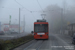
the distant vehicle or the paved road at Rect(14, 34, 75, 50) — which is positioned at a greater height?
the distant vehicle

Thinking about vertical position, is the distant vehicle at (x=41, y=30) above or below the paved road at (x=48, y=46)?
above

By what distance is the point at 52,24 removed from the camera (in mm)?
78562

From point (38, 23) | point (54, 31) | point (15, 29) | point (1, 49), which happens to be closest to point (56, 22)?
point (54, 31)

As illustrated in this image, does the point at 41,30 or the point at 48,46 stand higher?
the point at 41,30

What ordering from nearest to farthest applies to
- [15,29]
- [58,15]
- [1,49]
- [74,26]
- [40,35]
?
1. [1,49]
2. [40,35]
3. [74,26]
4. [15,29]
5. [58,15]

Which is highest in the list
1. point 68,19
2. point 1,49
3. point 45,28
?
point 68,19

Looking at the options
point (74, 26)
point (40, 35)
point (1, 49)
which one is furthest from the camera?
point (74, 26)

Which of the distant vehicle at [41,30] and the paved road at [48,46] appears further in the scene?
the distant vehicle at [41,30]

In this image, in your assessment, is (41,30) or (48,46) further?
(41,30)

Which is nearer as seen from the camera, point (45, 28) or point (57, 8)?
point (45, 28)

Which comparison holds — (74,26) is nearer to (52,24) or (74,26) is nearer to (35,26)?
(35,26)

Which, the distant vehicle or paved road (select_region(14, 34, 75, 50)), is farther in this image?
the distant vehicle

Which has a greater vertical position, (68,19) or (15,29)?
(68,19)

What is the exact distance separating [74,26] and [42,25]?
22.3 m
